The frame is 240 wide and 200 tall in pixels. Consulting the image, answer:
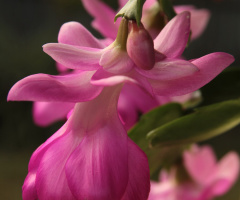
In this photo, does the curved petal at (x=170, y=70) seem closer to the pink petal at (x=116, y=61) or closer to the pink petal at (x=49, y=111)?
the pink petal at (x=116, y=61)

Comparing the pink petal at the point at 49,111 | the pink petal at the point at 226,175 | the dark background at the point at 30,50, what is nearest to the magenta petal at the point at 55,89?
the pink petal at the point at 49,111

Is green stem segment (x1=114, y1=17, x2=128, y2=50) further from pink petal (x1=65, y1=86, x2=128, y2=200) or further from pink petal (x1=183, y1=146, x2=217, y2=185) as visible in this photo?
pink petal (x1=183, y1=146, x2=217, y2=185)

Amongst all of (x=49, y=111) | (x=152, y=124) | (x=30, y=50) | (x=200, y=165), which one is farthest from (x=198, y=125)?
(x=30, y=50)

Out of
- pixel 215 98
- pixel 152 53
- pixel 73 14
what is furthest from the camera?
pixel 73 14

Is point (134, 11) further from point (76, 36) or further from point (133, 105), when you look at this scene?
point (133, 105)

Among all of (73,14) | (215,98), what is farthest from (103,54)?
(73,14)

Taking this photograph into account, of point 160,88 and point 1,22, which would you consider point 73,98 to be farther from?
point 1,22
